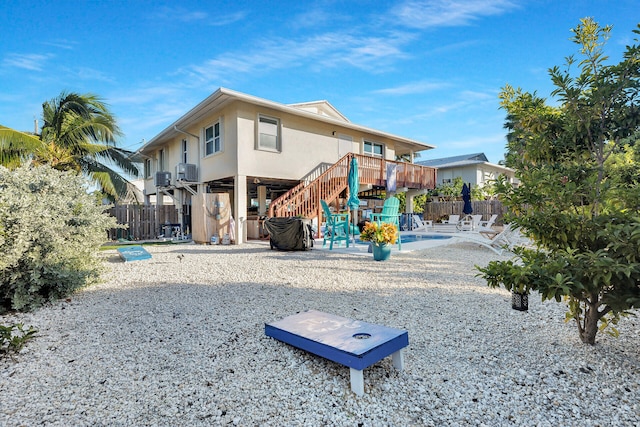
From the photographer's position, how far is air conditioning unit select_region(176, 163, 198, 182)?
44.9ft

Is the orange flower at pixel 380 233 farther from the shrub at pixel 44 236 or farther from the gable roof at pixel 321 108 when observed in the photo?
the gable roof at pixel 321 108

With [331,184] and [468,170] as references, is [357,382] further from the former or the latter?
[468,170]

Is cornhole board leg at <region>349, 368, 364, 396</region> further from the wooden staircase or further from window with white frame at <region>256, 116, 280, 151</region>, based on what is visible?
window with white frame at <region>256, 116, 280, 151</region>

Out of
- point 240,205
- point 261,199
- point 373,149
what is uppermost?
point 373,149

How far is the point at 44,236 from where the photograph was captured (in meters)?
4.19

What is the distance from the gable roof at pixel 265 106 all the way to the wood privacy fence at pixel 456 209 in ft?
14.8

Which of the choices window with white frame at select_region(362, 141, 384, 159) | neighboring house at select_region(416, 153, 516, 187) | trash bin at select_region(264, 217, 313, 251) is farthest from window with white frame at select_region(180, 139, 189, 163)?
neighboring house at select_region(416, 153, 516, 187)

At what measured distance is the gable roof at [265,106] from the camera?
11126 mm

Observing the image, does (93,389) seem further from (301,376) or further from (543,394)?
(543,394)

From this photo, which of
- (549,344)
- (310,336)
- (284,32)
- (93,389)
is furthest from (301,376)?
(284,32)

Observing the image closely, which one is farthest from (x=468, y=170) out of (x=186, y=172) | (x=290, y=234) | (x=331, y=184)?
(x=186, y=172)

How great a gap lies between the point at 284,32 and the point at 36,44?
28.6ft

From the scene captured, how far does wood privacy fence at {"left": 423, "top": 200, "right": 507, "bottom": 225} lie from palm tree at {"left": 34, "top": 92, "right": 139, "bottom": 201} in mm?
18363

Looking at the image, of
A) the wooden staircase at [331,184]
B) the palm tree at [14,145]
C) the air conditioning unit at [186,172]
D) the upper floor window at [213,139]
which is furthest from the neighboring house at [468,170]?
the palm tree at [14,145]
